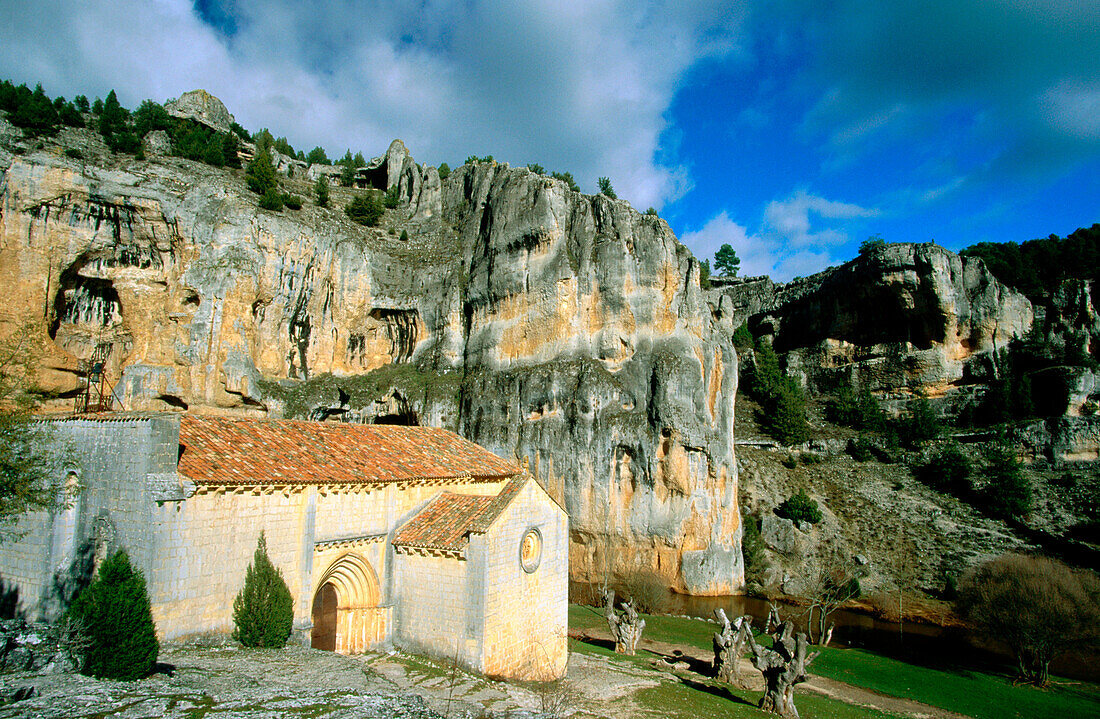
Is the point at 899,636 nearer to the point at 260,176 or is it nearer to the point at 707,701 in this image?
the point at 707,701

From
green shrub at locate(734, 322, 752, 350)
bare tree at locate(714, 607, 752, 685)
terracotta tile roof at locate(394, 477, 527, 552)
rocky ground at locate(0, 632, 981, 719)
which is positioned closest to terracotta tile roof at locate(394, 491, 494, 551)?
terracotta tile roof at locate(394, 477, 527, 552)

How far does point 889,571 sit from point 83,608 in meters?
44.6

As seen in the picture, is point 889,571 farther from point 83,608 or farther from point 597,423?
point 83,608

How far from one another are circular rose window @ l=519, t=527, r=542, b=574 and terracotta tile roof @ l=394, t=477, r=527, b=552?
1372 mm

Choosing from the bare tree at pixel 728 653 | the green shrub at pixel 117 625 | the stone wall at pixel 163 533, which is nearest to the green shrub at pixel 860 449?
the bare tree at pixel 728 653

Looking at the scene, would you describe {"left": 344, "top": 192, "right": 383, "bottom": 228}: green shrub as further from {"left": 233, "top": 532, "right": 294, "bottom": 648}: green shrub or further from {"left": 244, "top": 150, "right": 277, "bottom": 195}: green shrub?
{"left": 233, "top": 532, "right": 294, "bottom": 648}: green shrub

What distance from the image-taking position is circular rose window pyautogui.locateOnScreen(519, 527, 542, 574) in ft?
55.3

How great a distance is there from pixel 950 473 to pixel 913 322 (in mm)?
19042

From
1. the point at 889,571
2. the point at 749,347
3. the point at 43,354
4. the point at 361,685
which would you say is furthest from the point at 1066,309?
the point at 43,354

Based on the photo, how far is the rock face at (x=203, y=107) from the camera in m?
60.5

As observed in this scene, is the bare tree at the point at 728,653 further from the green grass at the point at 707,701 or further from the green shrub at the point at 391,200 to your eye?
the green shrub at the point at 391,200

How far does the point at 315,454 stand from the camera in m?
17.1

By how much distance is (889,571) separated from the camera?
40.4 meters

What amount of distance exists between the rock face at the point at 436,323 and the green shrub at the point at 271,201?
0.93m
